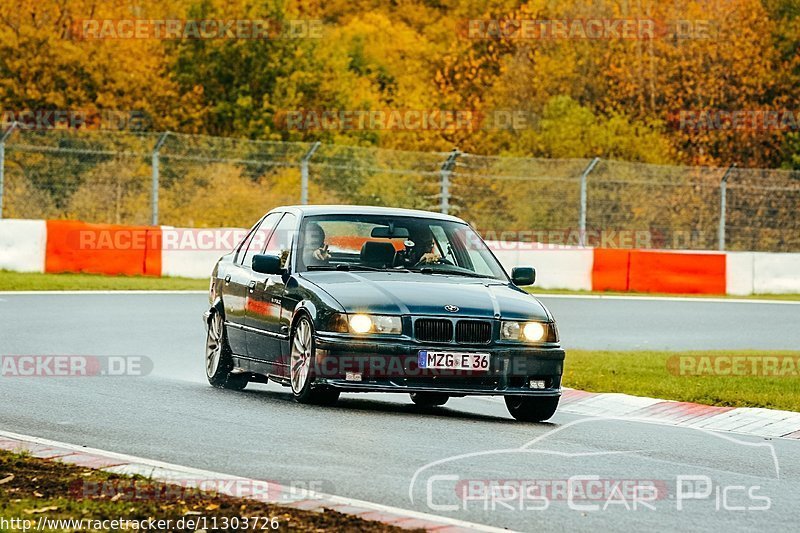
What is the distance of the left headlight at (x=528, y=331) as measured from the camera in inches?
415

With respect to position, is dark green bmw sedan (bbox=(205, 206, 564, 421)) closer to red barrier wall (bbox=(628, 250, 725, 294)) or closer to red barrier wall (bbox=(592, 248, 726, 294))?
red barrier wall (bbox=(592, 248, 726, 294))

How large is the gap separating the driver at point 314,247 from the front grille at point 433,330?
4.69 feet

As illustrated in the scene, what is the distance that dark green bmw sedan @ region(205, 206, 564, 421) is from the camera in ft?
34.0

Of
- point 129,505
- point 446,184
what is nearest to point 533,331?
point 129,505

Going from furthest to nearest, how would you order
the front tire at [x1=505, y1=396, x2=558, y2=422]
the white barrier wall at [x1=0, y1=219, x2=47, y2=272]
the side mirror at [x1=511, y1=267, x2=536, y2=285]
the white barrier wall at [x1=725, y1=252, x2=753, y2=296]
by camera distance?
the white barrier wall at [x1=725, y1=252, x2=753, y2=296]
the white barrier wall at [x1=0, y1=219, x2=47, y2=272]
the side mirror at [x1=511, y1=267, x2=536, y2=285]
the front tire at [x1=505, y1=396, x2=558, y2=422]

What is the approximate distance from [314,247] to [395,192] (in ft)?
67.3

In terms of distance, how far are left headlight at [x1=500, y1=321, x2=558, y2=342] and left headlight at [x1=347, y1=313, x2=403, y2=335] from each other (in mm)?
735

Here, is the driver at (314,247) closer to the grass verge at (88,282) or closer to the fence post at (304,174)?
the grass verge at (88,282)

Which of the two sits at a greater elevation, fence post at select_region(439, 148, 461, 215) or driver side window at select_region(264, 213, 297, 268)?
fence post at select_region(439, 148, 461, 215)

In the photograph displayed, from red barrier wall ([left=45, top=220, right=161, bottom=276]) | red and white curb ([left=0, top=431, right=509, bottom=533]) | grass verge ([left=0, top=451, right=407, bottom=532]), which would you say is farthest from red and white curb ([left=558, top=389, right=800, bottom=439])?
red barrier wall ([left=45, top=220, right=161, bottom=276])

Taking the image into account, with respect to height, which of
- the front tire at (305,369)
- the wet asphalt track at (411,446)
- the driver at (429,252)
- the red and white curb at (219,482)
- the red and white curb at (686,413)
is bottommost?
the red and white curb at (686,413)

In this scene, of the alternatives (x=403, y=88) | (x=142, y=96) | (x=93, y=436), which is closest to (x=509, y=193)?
(x=142, y=96)

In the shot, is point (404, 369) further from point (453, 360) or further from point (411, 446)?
point (411, 446)

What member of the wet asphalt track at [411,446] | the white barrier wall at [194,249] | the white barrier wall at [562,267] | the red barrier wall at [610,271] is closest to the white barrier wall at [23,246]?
the white barrier wall at [194,249]
